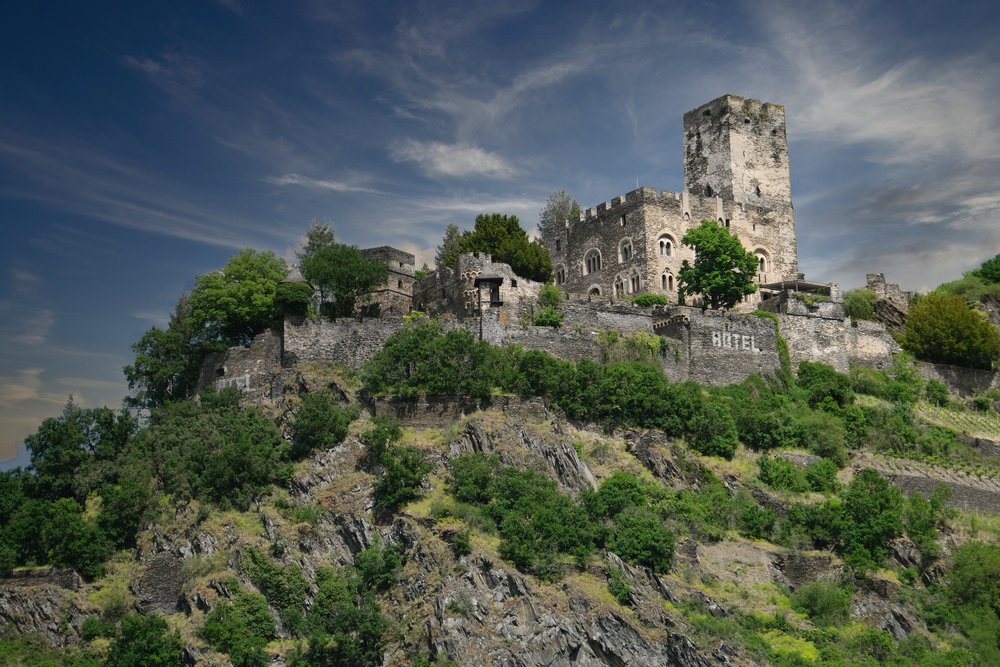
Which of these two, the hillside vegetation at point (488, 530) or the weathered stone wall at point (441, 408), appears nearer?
the hillside vegetation at point (488, 530)

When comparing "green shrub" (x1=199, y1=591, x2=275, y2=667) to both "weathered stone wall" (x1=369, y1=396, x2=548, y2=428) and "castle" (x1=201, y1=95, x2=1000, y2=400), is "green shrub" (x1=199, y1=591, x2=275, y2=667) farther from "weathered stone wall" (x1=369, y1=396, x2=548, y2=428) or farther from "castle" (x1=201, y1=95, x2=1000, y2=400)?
"castle" (x1=201, y1=95, x2=1000, y2=400)

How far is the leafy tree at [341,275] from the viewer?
55.3m

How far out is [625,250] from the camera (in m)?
62.3

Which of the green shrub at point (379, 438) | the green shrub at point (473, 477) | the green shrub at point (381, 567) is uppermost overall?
the green shrub at point (379, 438)

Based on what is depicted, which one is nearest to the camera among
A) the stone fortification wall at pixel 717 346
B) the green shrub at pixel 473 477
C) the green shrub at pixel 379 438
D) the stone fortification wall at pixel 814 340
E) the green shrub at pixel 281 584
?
the green shrub at pixel 281 584

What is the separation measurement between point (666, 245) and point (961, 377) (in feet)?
49.8

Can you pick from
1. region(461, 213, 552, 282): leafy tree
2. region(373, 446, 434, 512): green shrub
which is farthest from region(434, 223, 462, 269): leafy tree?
region(373, 446, 434, 512): green shrub

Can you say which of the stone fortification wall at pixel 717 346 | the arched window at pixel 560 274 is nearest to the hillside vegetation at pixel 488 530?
the stone fortification wall at pixel 717 346

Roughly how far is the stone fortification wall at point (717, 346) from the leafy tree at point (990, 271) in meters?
23.1

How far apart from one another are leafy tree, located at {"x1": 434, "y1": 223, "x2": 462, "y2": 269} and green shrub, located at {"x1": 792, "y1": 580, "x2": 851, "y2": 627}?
87.5ft

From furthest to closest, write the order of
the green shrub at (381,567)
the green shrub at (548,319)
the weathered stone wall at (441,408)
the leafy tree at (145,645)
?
the green shrub at (548,319) < the weathered stone wall at (441,408) < the green shrub at (381,567) < the leafy tree at (145,645)

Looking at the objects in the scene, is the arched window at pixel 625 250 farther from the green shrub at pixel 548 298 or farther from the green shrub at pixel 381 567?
the green shrub at pixel 381 567

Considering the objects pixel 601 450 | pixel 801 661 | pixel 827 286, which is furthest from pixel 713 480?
pixel 827 286

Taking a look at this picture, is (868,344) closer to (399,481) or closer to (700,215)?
(700,215)
